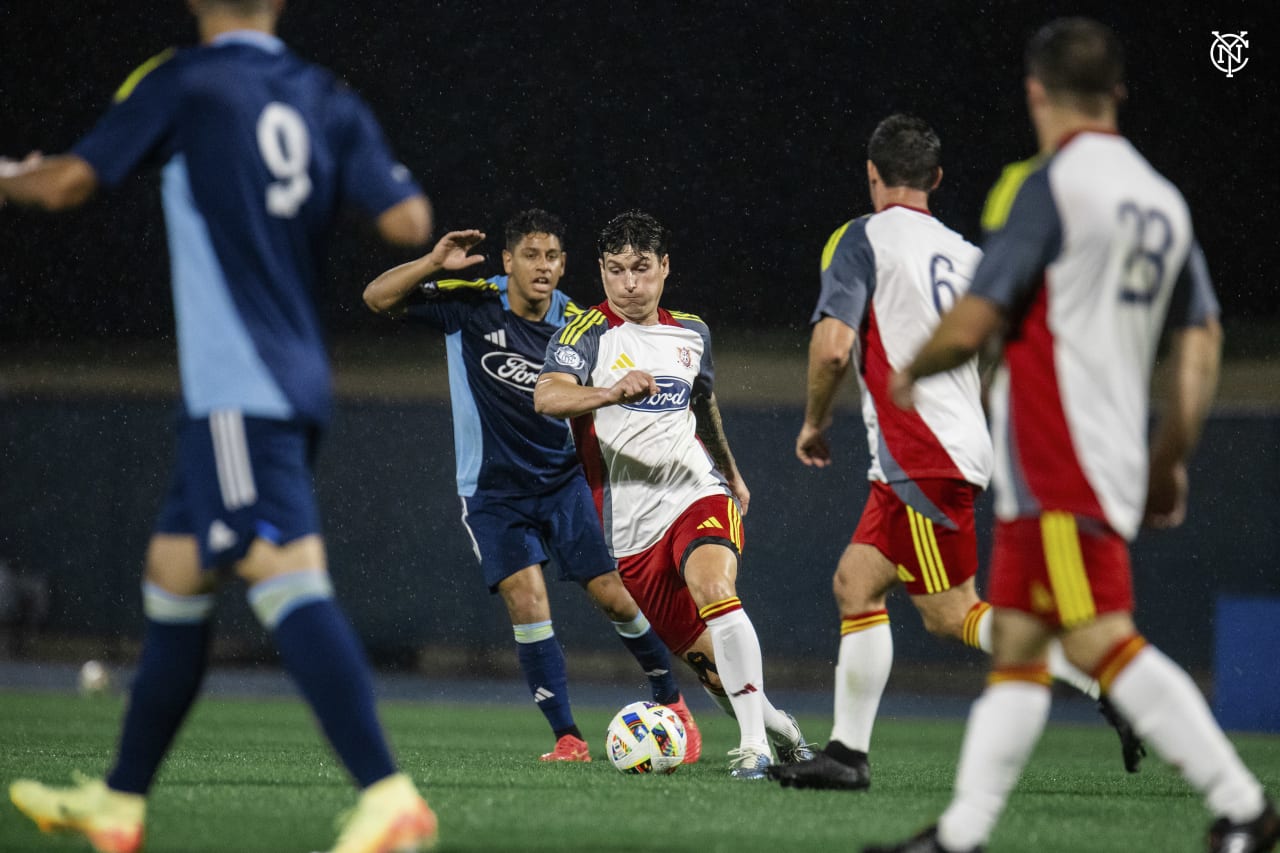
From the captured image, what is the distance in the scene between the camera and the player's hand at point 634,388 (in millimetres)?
5672

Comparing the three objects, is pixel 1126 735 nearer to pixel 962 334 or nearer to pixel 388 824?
pixel 962 334

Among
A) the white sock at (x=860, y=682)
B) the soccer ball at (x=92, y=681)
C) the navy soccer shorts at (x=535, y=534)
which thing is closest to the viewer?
the white sock at (x=860, y=682)

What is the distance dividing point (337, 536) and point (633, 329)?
11.5 m

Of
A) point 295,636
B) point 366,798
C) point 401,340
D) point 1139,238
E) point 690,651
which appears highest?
point 1139,238

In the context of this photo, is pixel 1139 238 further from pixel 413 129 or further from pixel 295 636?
pixel 413 129

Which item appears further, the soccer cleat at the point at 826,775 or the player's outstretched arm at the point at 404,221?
the soccer cleat at the point at 826,775

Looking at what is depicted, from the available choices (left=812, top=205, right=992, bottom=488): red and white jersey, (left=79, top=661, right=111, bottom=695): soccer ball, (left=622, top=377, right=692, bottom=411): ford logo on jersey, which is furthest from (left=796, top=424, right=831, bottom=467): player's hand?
(left=79, top=661, right=111, bottom=695): soccer ball

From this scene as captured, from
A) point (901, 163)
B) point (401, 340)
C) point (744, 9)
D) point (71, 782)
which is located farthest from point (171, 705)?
point (401, 340)

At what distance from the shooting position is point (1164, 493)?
3.57 meters

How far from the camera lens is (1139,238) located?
10.6 ft

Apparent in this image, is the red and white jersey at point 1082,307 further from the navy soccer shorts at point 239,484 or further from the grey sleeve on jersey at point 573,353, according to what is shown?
the grey sleeve on jersey at point 573,353

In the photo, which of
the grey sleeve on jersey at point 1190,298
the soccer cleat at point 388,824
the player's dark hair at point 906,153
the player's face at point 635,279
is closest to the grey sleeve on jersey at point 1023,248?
the grey sleeve on jersey at point 1190,298

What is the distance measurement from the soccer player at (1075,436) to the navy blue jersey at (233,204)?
4.66ft

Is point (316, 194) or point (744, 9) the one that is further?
point (744, 9)
